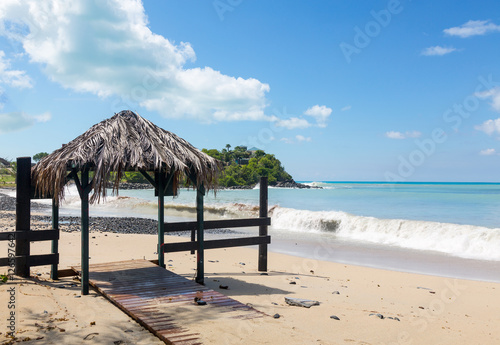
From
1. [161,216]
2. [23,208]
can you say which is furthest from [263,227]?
[23,208]

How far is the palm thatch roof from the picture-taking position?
256 inches

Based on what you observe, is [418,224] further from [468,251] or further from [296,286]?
[296,286]

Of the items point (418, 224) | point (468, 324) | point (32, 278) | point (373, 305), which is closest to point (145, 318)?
point (32, 278)

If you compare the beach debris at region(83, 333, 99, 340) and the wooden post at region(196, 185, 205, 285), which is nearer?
the beach debris at region(83, 333, 99, 340)

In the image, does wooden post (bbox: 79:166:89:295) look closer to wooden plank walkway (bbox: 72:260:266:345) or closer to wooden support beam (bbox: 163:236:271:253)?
wooden plank walkway (bbox: 72:260:266:345)

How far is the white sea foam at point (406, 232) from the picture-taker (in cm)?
1514

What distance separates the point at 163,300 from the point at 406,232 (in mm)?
15199

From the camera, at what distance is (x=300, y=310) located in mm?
6316

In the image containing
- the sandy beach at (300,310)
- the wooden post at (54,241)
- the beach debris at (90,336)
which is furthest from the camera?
the wooden post at (54,241)

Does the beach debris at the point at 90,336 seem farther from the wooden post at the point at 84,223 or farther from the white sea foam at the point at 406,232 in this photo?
the white sea foam at the point at 406,232

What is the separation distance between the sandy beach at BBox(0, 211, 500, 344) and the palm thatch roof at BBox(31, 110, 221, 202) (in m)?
1.82

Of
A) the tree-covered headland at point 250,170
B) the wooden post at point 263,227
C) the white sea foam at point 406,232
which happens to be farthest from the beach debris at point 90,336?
the tree-covered headland at point 250,170

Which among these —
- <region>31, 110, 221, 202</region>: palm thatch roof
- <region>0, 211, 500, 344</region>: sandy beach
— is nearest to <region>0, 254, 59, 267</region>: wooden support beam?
<region>0, 211, 500, 344</region>: sandy beach

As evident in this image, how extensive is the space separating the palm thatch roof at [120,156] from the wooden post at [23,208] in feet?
0.51
